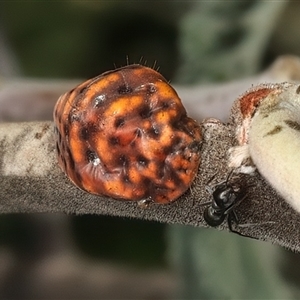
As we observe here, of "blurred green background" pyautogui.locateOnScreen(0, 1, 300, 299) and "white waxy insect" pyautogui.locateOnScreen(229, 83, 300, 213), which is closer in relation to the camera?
"white waxy insect" pyautogui.locateOnScreen(229, 83, 300, 213)

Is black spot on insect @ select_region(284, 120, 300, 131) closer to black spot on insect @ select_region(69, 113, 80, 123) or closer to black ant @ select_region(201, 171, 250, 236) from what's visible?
black ant @ select_region(201, 171, 250, 236)

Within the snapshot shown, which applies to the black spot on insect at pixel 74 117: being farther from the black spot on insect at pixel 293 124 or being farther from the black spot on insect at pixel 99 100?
the black spot on insect at pixel 293 124

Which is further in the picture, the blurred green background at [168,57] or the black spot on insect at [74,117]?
the blurred green background at [168,57]

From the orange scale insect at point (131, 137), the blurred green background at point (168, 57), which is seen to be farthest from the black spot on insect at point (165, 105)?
the blurred green background at point (168, 57)

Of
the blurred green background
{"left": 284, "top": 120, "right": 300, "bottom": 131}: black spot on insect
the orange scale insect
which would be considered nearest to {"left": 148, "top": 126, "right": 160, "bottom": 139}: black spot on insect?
the orange scale insect

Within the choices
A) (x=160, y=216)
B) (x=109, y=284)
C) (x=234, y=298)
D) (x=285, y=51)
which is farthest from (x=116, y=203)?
(x=285, y=51)

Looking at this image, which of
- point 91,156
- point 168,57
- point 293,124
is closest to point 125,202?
point 91,156
